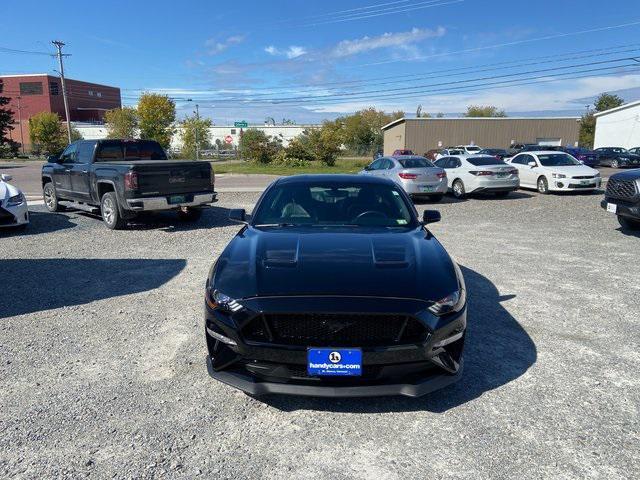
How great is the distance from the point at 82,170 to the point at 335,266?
963 centimetres

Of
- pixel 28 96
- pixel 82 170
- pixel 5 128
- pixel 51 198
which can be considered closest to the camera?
pixel 82 170

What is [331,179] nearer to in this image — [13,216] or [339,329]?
[339,329]

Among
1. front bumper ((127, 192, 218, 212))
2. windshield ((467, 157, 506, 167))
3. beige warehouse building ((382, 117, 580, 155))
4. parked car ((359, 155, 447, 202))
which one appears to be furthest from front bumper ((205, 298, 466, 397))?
beige warehouse building ((382, 117, 580, 155))

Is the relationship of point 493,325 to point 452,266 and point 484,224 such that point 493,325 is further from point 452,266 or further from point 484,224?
point 484,224

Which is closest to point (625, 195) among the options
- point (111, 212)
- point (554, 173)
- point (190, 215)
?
point (554, 173)

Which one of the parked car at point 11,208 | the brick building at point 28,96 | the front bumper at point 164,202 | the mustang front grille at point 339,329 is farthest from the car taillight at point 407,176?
the brick building at point 28,96

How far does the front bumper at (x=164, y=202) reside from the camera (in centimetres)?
966

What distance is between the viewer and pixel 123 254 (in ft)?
26.7

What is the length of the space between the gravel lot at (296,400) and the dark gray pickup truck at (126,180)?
331 cm

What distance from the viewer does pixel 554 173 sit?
16.4m

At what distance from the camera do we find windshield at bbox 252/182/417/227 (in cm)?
452

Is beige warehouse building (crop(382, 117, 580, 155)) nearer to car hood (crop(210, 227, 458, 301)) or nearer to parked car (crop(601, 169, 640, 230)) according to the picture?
parked car (crop(601, 169, 640, 230))

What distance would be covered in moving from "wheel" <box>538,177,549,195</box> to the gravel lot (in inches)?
428

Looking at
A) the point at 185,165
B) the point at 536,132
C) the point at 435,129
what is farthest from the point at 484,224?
the point at 536,132
